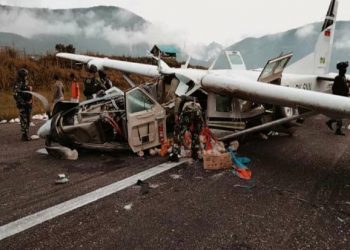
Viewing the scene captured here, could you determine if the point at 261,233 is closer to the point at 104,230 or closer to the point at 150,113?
the point at 104,230

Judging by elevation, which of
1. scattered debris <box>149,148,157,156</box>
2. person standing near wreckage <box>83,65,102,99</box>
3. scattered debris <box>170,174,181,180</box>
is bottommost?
scattered debris <box>170,174,181,180</box>

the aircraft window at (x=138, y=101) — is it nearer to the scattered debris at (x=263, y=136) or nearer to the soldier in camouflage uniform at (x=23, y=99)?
the soldier in camouflage uniform at (x=23, y=99)

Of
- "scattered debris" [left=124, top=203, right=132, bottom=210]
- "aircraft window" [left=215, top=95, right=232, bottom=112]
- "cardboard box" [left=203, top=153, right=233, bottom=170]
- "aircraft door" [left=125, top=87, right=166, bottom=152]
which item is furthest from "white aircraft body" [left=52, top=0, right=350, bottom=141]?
"scattered debris" [left=124, top=203, right=132, bottom=210]

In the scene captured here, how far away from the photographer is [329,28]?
14047 mm

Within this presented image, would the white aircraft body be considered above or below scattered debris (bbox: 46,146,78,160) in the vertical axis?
above

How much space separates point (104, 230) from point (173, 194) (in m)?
1.55

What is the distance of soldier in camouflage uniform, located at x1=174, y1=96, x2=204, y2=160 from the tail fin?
6.87m

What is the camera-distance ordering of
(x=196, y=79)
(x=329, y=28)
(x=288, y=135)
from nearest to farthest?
1. (x=196, y=79)
2. (x=288, y=135)
3. (x=329, y=28)

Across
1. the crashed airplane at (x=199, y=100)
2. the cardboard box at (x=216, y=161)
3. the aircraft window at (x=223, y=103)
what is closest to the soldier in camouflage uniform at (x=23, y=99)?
the crashed airplane at (x=199, y=100)

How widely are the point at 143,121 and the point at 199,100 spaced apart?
1.91m

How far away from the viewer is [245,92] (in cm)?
731

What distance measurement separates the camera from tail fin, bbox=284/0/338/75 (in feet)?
43.4

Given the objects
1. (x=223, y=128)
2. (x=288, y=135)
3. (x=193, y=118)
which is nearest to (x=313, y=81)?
(x=288, y=135)

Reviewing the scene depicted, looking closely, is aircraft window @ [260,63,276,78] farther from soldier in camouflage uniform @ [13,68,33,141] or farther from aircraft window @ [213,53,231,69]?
soldier in camouflage uniform @ [13,68,33,141]
